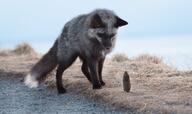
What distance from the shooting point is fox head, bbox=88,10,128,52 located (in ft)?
41.0

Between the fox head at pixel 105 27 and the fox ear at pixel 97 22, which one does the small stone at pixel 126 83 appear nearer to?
the fox head at pixel 105 27

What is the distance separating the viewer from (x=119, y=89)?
12.3 meters

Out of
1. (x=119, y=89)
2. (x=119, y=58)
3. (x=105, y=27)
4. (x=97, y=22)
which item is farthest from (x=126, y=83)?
(x=119, y=58)

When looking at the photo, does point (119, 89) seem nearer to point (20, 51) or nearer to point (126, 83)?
point (126, 83)

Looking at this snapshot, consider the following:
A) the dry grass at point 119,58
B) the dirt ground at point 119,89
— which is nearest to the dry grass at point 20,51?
the dirt ground at point 119,89

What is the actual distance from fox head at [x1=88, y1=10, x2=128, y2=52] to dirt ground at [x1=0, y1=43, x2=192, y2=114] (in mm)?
919

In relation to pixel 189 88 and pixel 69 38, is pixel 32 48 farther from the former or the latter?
pixel 189 88

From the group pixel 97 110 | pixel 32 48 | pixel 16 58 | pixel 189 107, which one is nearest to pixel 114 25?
pixel 97 110

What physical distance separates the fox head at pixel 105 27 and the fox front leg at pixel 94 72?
384 millimetres

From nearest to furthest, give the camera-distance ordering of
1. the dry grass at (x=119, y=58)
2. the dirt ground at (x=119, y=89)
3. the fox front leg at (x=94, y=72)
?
the dirt ground at (x=119, y=89), the fox front leg at (x=94, y=72), the dry grass at (x=119, y=58)

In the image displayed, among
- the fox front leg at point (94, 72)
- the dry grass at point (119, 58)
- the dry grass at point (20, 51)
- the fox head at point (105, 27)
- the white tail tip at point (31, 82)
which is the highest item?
the fox head at point (105, 27)

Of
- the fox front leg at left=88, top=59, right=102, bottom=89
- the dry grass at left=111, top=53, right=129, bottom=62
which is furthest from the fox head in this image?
the dry grass at left=111, top=53, right=129, bottom=62

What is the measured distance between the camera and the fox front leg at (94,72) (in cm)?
1271

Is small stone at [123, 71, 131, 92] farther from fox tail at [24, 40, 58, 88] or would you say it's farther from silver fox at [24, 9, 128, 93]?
fox tail at [24, 40, 58, 88]
